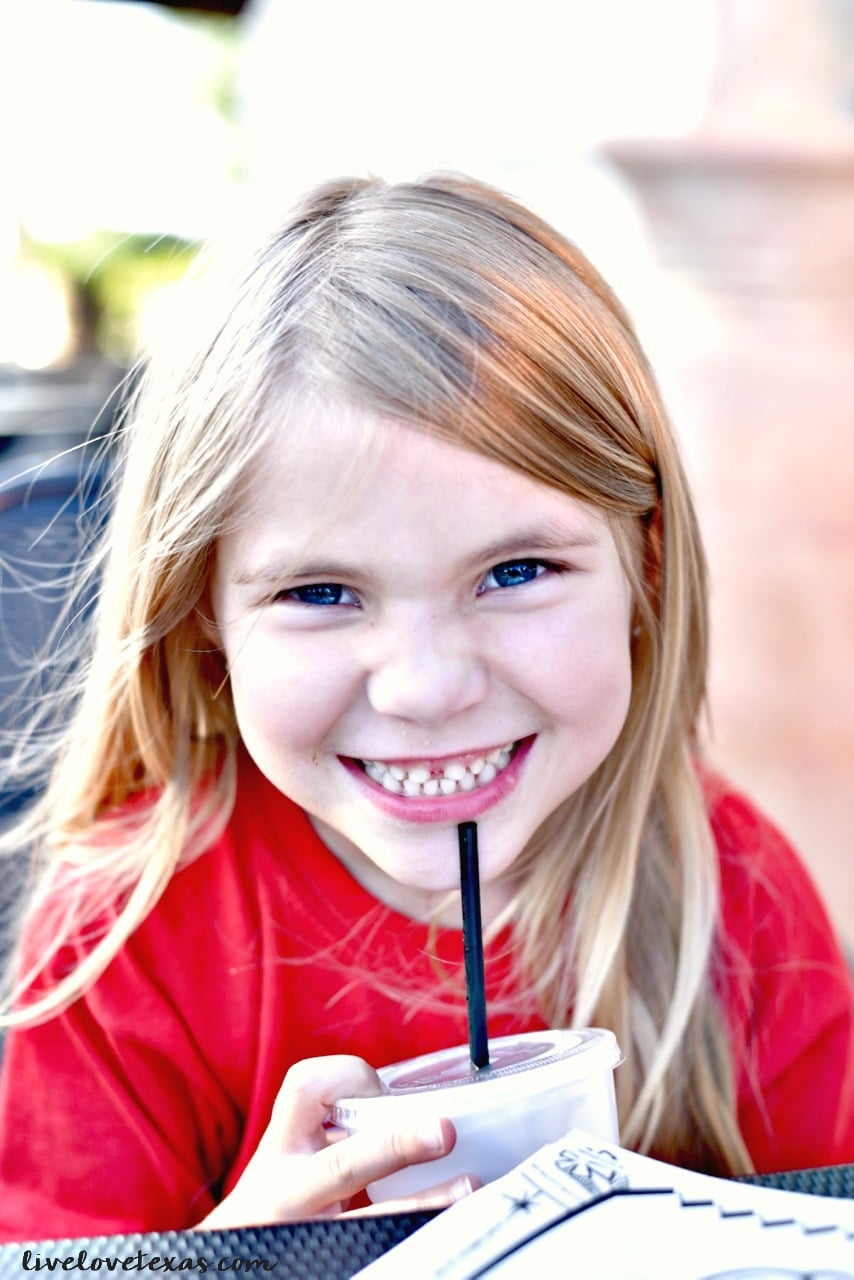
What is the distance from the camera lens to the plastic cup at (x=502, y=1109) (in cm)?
52

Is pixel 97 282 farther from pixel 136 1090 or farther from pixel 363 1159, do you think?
pixel 363 1159

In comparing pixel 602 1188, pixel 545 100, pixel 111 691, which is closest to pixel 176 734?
pixel 111 691

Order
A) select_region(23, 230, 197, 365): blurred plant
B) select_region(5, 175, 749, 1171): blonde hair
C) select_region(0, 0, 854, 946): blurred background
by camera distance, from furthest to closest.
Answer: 1. select_region(23, 230, 197, 365): blurred plant
2. select_region(0, 0, 854, 946): blurred background
3. select_region(5, 175, 749, 1171): blonde hair

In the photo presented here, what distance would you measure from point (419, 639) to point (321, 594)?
2.2 inches

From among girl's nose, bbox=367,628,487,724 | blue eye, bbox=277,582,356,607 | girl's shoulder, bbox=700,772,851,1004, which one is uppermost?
blue eye, bbox=277,582,356,607

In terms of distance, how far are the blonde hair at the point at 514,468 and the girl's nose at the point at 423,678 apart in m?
0.09

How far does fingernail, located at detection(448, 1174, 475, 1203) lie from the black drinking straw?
62 mm

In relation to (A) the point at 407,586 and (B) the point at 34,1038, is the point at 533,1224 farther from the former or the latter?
(B) the point at 34,1038

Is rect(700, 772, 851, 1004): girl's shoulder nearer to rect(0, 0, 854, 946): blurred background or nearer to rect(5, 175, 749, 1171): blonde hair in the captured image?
rect(5, 175, 749, 1171): blonde hair

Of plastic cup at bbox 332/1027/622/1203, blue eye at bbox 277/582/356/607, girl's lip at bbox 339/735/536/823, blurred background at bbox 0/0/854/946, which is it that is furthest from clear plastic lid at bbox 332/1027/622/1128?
blurred background at bbox 0/0/854/946

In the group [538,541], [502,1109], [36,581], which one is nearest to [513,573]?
[538,541]

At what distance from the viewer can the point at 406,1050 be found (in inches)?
29.2

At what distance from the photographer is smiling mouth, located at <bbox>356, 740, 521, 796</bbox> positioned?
66 cm

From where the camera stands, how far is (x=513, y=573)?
61 cm
